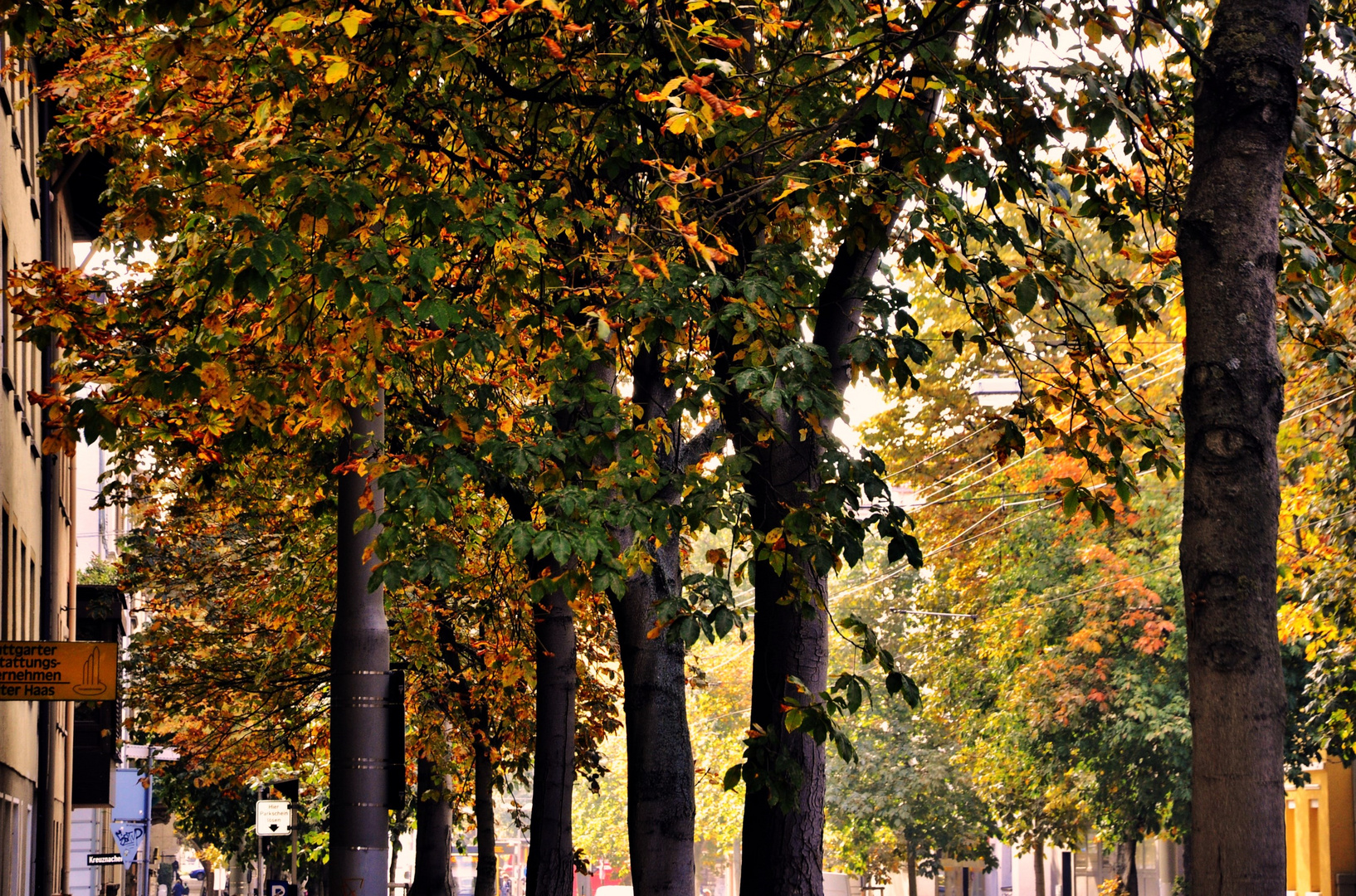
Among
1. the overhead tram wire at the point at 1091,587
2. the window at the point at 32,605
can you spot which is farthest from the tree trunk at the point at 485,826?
the overhead tram wire at the point at 1091,587

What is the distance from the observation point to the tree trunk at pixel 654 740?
1059cm

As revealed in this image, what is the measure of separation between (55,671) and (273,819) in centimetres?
1019

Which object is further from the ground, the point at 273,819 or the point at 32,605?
the point at 32,605

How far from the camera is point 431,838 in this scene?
2423 centimetres

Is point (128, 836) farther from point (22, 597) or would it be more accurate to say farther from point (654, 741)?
point (654, 741)

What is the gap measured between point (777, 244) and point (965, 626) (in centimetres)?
2774

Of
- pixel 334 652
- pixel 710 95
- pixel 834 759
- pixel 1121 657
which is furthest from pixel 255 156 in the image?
pixel 834 759

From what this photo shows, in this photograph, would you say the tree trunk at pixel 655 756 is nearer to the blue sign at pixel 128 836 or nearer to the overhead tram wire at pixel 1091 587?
the overhead tram wire at pixel 1091 587

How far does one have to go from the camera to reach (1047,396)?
948 centimetres

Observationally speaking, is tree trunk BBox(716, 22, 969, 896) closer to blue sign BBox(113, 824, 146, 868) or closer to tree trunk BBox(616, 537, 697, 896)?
tree trunk BBox(616, 537, 697, 896)

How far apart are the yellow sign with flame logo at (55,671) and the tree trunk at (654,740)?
3.76 metres

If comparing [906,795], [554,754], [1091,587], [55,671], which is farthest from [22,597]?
[906,795]

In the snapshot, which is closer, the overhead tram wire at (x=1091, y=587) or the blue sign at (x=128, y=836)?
the overhead tram wire at (x=1091, y=587)

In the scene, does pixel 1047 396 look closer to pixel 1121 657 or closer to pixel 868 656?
pixel 868 656
